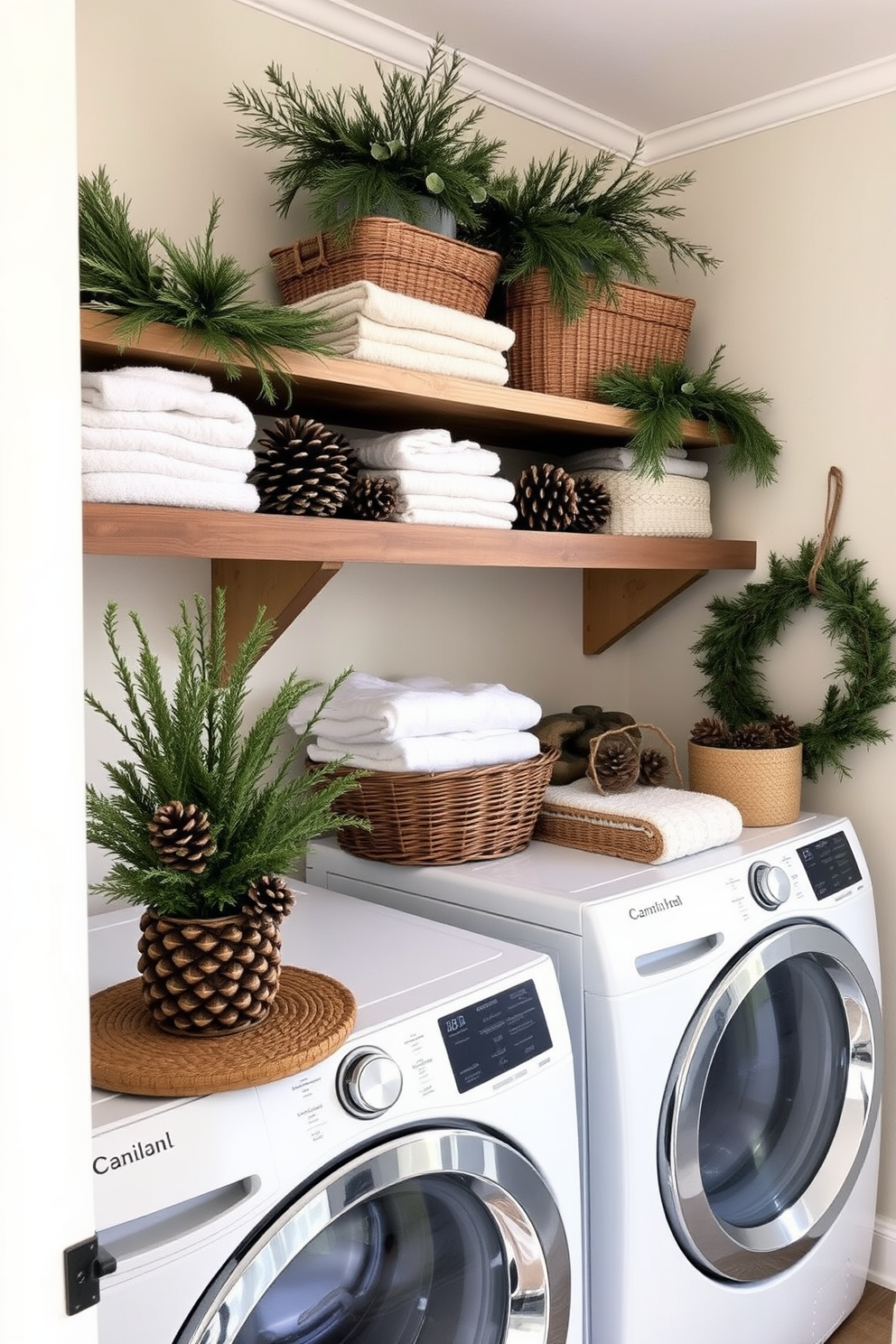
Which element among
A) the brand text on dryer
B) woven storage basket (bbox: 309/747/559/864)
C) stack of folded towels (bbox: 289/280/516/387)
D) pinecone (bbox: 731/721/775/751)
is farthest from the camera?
pinecone (bbox: 731/721/775/751)

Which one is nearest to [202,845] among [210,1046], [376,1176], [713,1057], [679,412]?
[210,1046]

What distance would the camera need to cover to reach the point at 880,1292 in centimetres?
193

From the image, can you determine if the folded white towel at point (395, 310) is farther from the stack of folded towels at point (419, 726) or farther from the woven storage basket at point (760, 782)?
the woven storage basket at point (760, 782)

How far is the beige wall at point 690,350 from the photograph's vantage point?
5.19ft

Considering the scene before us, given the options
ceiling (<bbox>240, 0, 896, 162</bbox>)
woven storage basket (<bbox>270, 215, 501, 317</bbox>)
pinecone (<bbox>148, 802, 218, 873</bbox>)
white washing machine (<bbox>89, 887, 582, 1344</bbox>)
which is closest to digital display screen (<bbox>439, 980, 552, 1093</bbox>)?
white washing machine (<bbox>89, 887, 582, 1344</bbox>)

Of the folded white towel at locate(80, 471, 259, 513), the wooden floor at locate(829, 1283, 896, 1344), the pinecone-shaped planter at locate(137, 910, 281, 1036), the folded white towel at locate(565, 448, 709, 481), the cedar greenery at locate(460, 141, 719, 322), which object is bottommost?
the wooden floor at locate(829, 1283, 896, 1344)

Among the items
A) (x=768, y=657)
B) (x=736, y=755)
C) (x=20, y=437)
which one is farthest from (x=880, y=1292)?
(x=20, y=437)

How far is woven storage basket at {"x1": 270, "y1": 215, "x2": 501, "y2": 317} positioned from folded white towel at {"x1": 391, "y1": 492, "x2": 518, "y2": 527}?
11.0 inches

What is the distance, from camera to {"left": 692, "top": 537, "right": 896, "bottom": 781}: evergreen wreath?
1.94 metres

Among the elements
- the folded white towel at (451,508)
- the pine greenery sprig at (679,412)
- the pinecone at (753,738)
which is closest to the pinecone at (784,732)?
the pinecone at (753,738)

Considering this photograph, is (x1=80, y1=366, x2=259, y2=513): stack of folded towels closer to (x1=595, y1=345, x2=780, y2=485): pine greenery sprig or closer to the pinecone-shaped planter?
the pinecone-shaped planter

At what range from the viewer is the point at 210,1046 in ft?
3.32

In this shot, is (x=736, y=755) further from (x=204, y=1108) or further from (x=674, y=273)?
(x=204, y=1108)

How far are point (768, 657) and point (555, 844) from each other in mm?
640
